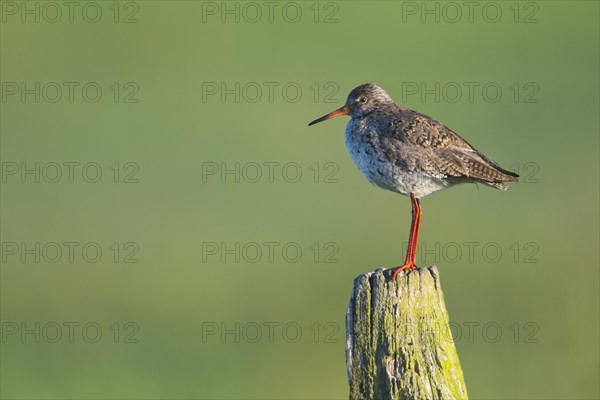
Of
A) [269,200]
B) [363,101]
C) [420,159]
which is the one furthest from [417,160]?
[269,200]

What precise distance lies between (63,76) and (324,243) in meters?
10.4

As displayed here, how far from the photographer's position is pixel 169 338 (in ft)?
35.1

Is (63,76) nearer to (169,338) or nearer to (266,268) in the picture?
(266,268)

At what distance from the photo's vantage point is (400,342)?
495 centimetres

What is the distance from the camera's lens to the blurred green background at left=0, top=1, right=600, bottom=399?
10.4 meters

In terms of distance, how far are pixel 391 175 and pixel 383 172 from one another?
60 millimetres

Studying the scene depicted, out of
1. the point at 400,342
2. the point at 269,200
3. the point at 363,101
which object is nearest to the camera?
the point at 400,342

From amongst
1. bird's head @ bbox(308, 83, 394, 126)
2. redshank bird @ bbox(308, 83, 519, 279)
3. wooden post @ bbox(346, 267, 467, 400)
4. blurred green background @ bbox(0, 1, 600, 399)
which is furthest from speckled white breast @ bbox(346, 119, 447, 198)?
blurred green background @ bbox(0, 1, 600, 399)

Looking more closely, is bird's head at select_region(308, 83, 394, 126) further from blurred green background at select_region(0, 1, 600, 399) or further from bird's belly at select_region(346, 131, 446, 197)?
blurred green background at select_region(0, 1, 600, 399)

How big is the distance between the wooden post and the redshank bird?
1.69 metres

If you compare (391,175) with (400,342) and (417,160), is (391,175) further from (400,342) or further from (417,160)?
(400,342)

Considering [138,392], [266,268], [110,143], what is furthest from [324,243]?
[110,143]

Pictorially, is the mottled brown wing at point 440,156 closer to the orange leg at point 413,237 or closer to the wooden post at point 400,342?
the orange leg at point 413,237

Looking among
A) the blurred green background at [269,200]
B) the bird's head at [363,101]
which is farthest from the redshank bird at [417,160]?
the blurred green background at [269,200]
